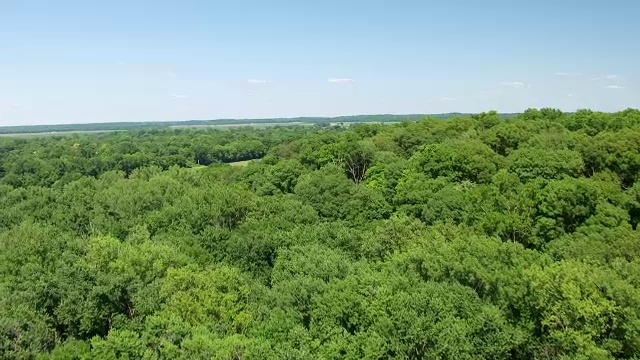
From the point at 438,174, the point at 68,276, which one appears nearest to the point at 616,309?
the point at 68,276

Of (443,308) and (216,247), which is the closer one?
(443,308)

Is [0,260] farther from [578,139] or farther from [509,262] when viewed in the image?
[578,139]

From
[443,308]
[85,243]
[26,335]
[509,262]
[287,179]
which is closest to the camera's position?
[443,308]

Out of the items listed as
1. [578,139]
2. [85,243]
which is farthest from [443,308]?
[578,139]

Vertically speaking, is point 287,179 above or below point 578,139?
below

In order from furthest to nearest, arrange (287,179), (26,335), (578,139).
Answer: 1. (287,179)
2. (578,139)
3. (26,335)

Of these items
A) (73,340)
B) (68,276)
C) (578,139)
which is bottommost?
(73,340)
